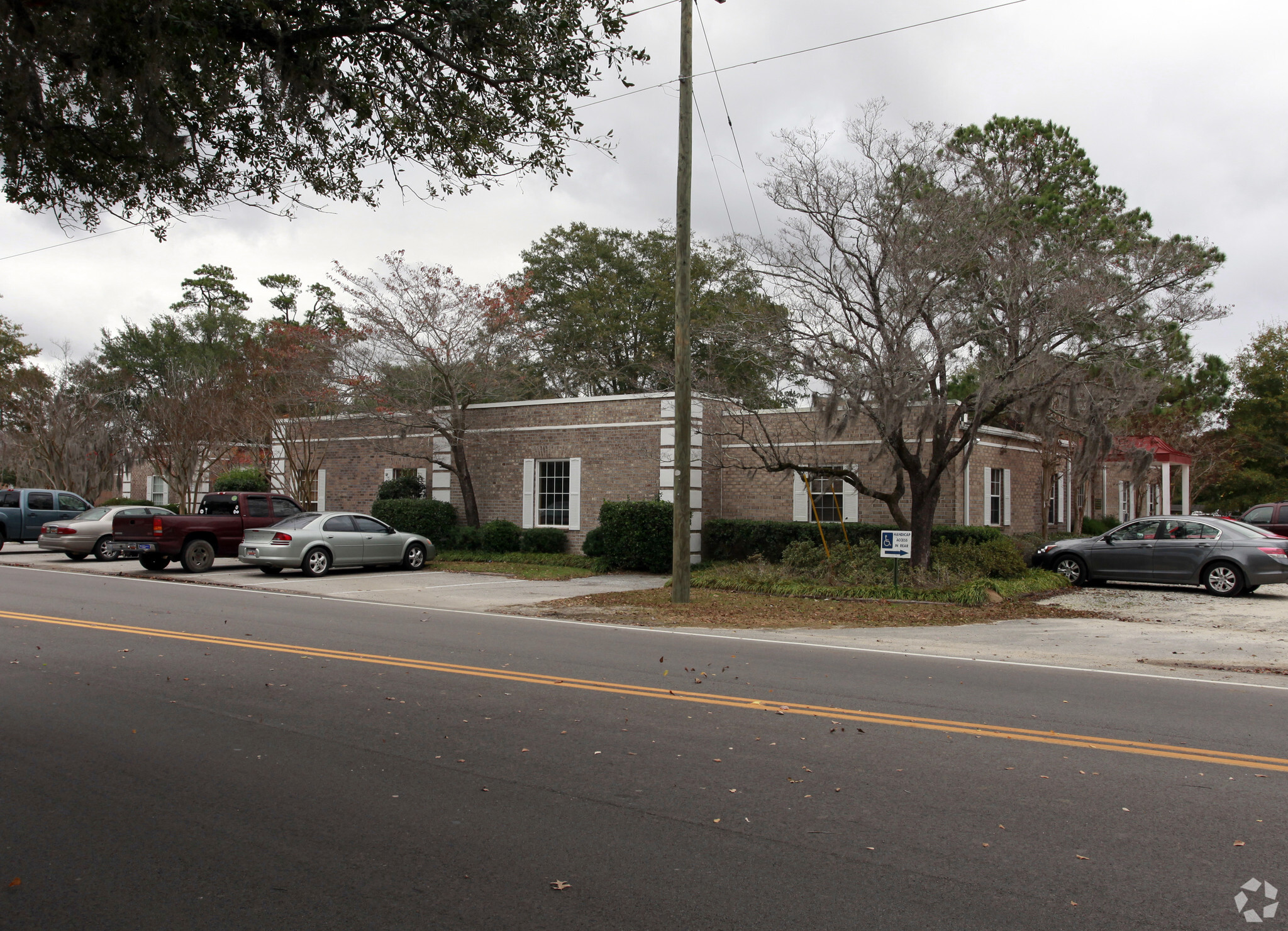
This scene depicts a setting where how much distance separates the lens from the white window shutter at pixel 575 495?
24.3 m

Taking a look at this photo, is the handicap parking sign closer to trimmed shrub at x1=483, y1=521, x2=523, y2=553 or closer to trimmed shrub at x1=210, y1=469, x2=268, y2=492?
trimmed shrub at x1=483, y1=521, x2=523, y2=553

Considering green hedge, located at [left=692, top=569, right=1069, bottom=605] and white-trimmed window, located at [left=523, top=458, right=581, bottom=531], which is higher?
white-trimmed window, located at [left=523, top=458, right=581, bottom=531]

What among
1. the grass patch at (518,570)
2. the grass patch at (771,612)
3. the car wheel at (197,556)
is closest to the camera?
the grass patch at (771,612)

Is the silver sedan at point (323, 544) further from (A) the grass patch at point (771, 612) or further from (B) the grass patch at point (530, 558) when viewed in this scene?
(A) the grass patch at point (771, 612)

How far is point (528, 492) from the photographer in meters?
25.3

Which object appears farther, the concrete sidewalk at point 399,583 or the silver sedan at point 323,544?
the silver sedan at point 323,544

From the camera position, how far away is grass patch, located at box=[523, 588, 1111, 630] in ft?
44.7

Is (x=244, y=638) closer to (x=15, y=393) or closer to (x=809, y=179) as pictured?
(x=809, y=179)

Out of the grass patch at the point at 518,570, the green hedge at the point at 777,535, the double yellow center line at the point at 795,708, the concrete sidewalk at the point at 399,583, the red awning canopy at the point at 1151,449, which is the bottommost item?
the concrete sidewalk at the point at 399,583

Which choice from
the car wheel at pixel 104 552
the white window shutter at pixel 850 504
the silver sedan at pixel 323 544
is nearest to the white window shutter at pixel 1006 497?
the white window shutter at pixel 850 504

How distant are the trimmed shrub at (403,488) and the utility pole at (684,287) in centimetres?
1376

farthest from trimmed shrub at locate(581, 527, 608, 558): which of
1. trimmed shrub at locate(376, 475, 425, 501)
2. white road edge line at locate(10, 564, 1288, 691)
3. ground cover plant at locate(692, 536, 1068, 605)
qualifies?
white road edge line at locate(10, 564, 1288, 691)

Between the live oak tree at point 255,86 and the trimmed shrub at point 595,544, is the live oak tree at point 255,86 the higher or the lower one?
the higher one

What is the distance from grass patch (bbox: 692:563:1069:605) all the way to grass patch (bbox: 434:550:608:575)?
3.77 m
